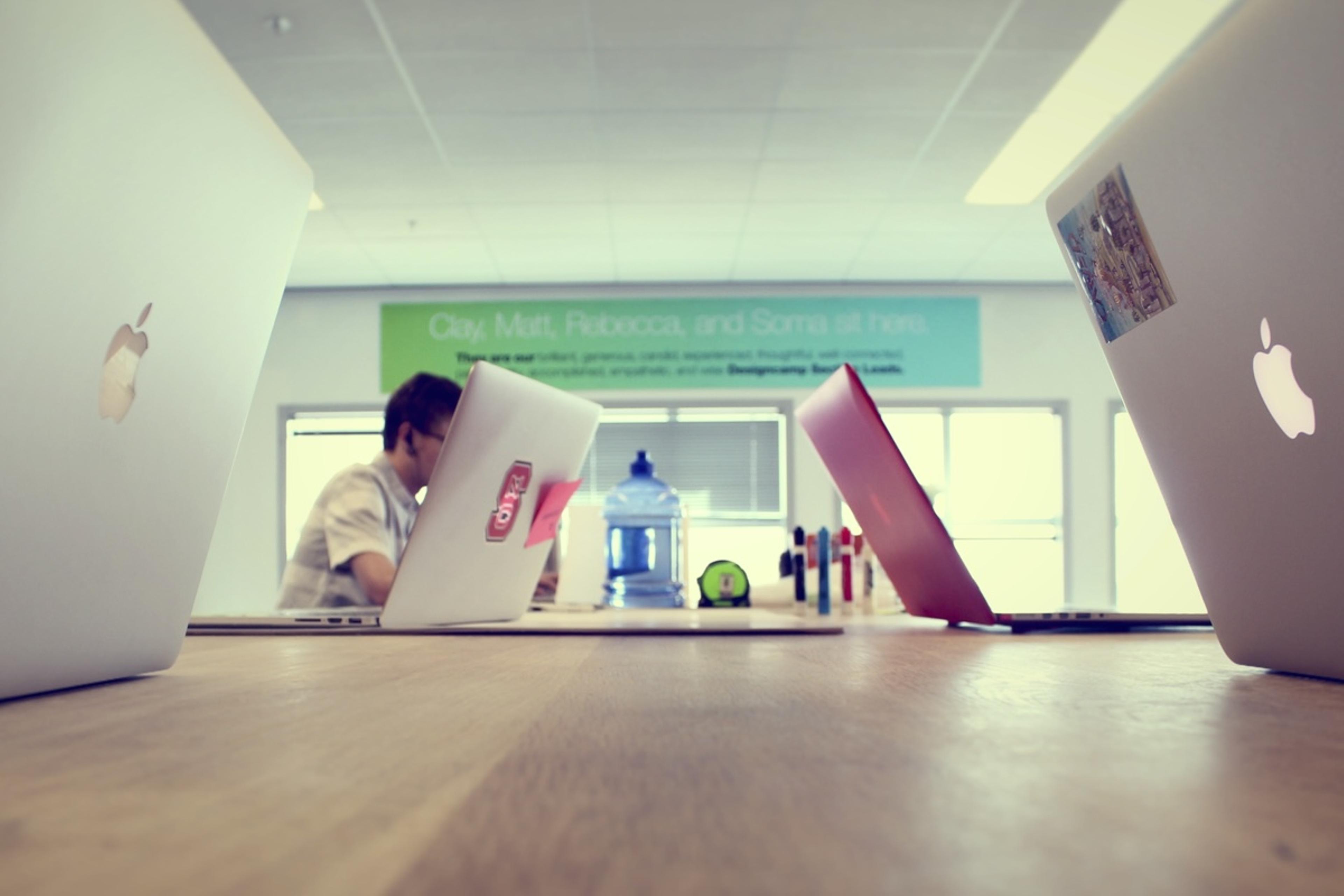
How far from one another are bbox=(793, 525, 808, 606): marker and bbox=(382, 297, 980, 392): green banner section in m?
3.83

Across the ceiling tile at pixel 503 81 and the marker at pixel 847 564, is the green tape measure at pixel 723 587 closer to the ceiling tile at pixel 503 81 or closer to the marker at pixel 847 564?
the marker at pixel 847 564

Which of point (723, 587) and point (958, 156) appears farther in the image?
point (958, 156)

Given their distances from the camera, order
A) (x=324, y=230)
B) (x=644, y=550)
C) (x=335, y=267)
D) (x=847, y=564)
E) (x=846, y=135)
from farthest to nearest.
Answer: (x=335, y=267) < (x=324, y=230) < (x=846, y=135) < (x=644, y=550) < (x=847, y=564)

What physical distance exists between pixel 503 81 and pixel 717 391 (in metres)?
2.69

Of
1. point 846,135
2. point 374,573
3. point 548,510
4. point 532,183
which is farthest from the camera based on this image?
point 532,183

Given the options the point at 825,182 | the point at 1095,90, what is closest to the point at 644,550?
the point at 825,182

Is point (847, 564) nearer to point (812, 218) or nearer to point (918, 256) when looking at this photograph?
point (812, 218)

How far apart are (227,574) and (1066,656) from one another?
5757 mm

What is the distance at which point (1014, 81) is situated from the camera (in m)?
3.29

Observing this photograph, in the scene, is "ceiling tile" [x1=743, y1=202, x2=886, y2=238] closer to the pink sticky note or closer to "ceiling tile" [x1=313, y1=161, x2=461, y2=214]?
"ceiling tile" [x1=313, y1=161, x2=461, y2=214]

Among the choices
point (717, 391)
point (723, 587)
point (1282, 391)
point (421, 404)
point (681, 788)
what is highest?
point (717, 391)

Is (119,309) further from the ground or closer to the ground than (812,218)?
closer to the ground

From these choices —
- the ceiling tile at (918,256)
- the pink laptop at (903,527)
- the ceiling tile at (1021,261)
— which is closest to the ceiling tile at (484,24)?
the pink laptop at (903,527)

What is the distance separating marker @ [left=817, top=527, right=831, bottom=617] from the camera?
5.40 ft
